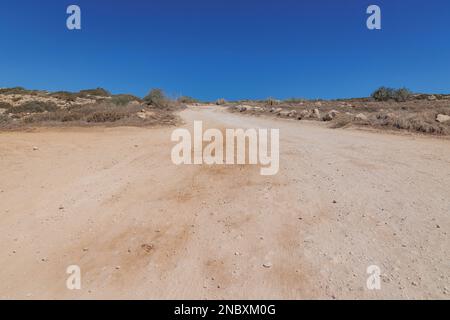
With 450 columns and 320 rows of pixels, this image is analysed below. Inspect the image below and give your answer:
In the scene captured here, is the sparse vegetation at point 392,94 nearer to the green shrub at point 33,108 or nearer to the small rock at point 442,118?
the small rock at point 442,118

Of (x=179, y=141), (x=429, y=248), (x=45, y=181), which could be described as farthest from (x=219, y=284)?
(x=179, y=141)

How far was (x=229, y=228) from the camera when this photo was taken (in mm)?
3344

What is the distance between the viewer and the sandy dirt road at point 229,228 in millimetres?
2461

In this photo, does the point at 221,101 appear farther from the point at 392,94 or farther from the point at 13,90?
the point at 13,90

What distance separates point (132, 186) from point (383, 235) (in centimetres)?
380

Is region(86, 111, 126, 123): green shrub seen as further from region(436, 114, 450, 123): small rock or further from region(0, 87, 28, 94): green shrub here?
region(0, 87, 28, 94): green shrub

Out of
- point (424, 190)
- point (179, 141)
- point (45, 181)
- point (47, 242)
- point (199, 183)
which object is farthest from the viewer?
point (179, 141)

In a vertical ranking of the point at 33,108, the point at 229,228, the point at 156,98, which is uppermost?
the point at 156,98
